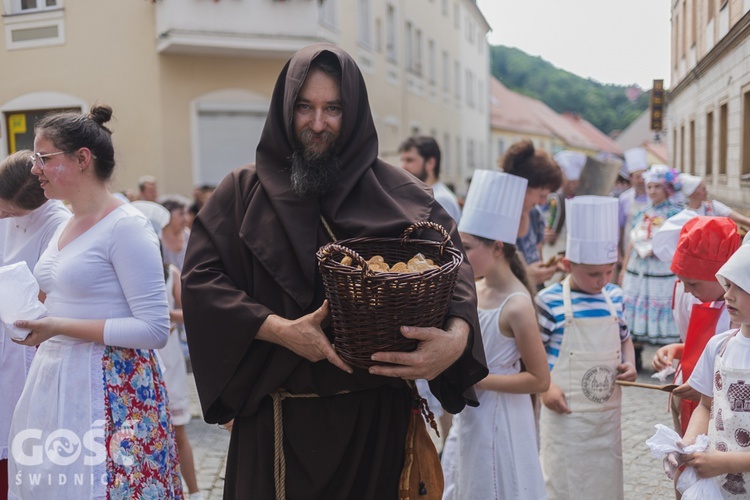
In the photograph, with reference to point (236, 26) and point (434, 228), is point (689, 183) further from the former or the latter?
point (236, 26)

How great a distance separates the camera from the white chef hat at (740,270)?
227 centimetres

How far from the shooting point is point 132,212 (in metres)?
3.02

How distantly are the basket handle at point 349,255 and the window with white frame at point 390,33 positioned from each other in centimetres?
1918

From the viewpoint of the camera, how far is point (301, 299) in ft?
7.35

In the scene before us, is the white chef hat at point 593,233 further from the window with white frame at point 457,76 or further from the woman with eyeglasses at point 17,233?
the window with white frame at point 457,76

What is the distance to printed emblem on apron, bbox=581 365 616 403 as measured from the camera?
3311 mm

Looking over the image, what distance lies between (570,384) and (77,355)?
6.95 ft

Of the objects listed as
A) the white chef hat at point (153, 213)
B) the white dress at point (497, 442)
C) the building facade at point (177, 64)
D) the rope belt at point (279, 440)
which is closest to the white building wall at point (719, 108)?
the white dress at point (497, 442)

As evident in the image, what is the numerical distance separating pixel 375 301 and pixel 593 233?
1959mm

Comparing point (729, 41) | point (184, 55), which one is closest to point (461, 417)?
point (729, 41)

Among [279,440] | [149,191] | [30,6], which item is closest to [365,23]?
[149,191]

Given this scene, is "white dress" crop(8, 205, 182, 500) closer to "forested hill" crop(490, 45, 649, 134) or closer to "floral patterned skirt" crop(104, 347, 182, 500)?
"floral patterned skirt" crop(104, 347, 182, 500)

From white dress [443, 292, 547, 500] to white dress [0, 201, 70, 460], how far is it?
2.01 meters

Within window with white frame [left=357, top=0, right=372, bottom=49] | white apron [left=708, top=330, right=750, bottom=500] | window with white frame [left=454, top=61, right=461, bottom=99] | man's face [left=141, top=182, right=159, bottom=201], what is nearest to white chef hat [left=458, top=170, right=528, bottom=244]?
white apron [left=708, top=330, right=750, bottom=500]
